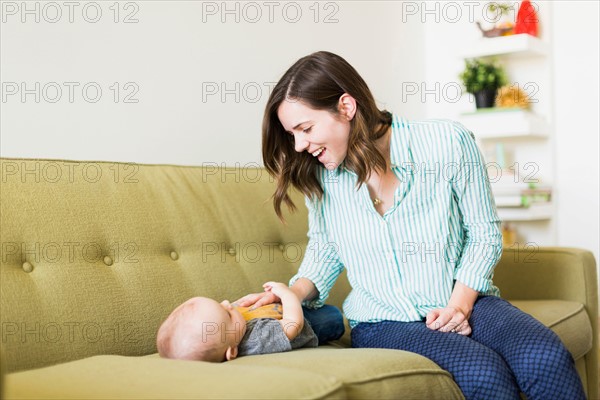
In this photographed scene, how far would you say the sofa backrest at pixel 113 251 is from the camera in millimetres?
1541

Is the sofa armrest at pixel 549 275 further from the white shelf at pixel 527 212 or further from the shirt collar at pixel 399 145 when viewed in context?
the white shelf at pixel 527 212

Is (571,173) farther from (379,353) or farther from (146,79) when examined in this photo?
(379,353)

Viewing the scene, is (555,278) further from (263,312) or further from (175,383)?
(175,383)

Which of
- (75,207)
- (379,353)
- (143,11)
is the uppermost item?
(143,11)

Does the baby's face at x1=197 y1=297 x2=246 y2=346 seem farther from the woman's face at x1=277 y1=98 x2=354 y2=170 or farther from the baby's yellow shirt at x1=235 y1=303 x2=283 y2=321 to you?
the woman's face at x1=277 y1=98 x2=354 y2=170

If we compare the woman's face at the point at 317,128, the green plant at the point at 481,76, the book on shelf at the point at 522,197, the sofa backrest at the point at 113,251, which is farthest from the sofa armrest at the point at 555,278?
the green plant at the point at 481,76

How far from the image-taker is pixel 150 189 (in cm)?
188

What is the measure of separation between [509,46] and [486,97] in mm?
261

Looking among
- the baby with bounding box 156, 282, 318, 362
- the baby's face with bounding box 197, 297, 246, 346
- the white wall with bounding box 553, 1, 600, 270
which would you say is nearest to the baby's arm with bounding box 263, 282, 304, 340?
the baby with bounding box 156, 282, 318, 362

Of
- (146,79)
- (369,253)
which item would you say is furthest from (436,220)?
(146,79)

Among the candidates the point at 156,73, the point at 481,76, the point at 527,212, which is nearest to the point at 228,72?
the point at 156,73

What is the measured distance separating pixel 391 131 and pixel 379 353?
599 millimetres

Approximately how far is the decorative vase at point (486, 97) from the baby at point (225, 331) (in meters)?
2.27

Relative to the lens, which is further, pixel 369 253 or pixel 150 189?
pixel 150 189
